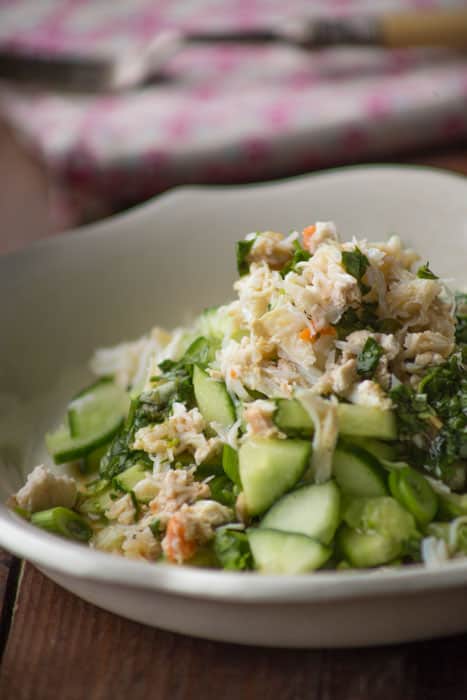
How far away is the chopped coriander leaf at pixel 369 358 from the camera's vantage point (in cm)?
241

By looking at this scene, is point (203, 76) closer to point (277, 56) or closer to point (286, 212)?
point (277, 56)

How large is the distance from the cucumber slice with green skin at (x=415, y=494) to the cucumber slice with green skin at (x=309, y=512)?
150 mm

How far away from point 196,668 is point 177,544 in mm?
290

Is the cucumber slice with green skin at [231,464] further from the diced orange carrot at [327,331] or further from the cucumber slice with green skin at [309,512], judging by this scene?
the diced orange carrot at [327,331]

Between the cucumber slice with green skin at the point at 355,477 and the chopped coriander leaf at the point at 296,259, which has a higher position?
the chopped coriander leaf at the point at 296,259

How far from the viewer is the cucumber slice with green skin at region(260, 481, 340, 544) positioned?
215cm

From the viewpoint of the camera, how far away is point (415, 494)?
87.9 inches

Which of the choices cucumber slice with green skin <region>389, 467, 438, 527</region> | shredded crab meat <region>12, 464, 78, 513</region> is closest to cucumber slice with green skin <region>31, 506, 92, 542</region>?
shredded crab meat <region>12, 464, 78, 513</region>

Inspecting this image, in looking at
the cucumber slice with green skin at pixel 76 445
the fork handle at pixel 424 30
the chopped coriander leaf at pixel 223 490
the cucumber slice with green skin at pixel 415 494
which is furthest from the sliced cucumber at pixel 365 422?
the fork handle at pixel 424 30

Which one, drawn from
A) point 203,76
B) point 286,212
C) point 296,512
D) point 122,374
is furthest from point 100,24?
point 296,512

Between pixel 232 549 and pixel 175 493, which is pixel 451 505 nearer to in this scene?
pixel 232 549

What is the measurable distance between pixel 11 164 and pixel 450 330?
3816 millimetres

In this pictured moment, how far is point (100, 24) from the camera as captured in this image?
6172 mm

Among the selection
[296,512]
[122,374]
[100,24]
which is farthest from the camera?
[100,24]
